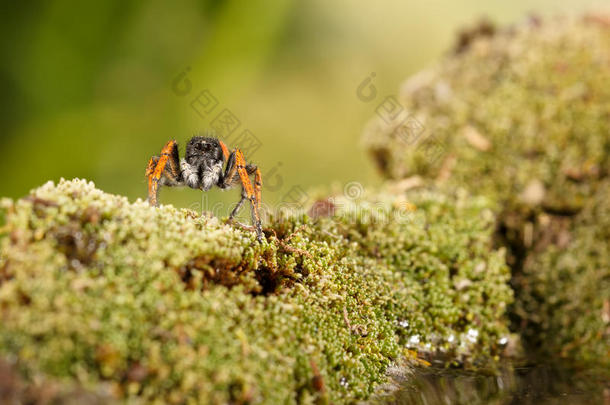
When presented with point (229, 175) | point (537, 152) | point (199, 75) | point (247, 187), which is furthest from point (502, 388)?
point (199, 75)

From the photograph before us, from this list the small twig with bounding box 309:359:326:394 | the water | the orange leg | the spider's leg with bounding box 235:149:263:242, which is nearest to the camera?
the small twig with bounding box 309:359:326:394

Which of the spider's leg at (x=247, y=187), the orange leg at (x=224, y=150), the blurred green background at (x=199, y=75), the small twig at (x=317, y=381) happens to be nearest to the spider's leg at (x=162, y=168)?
the orange leg at (x=224, y=150)

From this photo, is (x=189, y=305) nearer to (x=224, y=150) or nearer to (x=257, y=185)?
(x=257, y=185)

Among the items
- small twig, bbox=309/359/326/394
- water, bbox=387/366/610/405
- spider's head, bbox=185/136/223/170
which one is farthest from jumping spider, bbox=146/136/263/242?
water, bbox=387/366/610/405

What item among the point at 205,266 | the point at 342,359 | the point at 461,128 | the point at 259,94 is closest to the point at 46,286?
the point at 205,266

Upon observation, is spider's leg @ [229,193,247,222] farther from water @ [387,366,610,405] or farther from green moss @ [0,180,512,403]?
water @ [387,366,610,405]

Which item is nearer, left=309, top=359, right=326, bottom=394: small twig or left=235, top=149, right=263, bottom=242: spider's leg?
left=309, top=359, right=326, bottom=394: small twig
